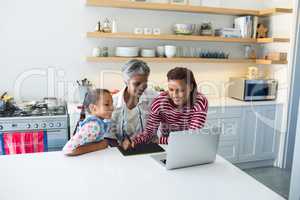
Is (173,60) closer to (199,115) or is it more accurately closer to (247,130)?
(247,130)

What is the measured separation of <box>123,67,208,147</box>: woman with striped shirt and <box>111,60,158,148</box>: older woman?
0.09 metres

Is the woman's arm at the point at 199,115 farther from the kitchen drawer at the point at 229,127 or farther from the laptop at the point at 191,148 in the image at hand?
the kitchen drawer at the point at 229,127

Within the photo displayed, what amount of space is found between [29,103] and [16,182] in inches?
79.7

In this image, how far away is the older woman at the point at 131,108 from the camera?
2.22 meters

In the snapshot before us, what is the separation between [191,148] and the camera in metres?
1.63

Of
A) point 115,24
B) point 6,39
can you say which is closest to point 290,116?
point 115,24

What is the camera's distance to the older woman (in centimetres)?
222

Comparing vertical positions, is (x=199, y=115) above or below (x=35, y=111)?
above

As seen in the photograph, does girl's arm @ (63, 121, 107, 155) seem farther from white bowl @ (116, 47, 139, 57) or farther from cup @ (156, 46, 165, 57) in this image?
cup @ (156, 46, 165, 57)

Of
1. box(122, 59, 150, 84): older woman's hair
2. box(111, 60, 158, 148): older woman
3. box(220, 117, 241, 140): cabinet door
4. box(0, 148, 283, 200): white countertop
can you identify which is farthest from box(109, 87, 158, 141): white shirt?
box(220, 117, 241, 140): cabinet door

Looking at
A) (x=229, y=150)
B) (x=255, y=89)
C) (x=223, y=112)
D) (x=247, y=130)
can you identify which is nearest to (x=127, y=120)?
(x=223, y=112)

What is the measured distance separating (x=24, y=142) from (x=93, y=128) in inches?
54.7

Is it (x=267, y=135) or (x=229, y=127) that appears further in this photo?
(x=267, y=135)

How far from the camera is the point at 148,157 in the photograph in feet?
6.04
